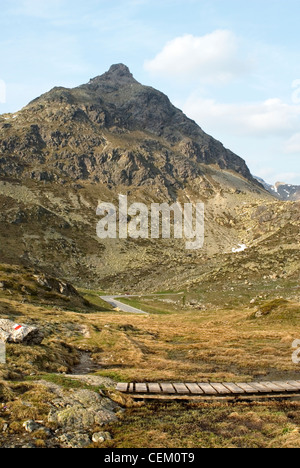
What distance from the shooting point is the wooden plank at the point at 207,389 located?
17.4m

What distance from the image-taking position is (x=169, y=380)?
19781mm

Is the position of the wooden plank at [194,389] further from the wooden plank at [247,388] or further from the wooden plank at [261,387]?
the wooden plank at [261,387]

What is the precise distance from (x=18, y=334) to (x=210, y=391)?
1438 cm

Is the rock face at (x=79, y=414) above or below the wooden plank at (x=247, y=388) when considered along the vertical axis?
above

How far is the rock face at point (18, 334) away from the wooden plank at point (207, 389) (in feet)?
43.2

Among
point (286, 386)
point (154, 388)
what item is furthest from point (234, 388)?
point (154, 388)

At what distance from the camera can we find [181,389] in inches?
692

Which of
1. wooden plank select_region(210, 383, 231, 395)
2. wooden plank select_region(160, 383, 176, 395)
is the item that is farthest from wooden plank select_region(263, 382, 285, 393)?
wooden plank select_region(160, 383, 176, 395)

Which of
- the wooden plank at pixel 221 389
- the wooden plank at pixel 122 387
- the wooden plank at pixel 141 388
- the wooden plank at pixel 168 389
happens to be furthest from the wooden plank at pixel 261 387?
the wooden plank at pixel 122 387
